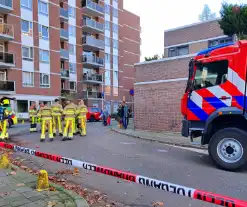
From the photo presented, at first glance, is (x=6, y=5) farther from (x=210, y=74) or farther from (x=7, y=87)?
(x=210, y=74)

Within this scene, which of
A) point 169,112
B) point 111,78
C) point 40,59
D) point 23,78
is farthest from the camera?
point 111,78

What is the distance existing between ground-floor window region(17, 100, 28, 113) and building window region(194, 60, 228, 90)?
26.5 m

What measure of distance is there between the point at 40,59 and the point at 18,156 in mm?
26897

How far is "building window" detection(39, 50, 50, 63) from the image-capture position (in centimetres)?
3294

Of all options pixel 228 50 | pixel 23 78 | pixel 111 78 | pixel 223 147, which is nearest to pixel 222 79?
pixel 228 50

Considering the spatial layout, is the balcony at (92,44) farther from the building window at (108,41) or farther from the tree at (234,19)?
the tree at (234,19)

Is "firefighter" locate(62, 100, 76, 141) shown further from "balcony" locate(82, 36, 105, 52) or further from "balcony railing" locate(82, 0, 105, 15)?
"balcony railing" locate(82, 0, 105, 15)

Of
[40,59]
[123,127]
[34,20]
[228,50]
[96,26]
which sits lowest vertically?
[123,127]

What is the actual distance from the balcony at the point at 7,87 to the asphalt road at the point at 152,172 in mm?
20734

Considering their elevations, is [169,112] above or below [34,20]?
below

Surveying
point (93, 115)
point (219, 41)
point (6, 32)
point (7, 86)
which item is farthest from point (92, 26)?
point (219, 41)

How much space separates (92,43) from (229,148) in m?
39.4

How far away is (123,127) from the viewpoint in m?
17.9

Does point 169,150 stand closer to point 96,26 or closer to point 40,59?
point 40,59
